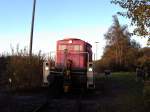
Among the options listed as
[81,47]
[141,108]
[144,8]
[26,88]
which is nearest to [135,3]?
[144,8]

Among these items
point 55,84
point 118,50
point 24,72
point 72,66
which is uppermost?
point 118,50

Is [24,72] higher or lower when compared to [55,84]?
higher

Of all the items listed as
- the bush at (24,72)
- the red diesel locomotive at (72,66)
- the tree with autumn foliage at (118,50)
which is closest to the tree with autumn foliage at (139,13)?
the red diesel locomotive at (72,66)

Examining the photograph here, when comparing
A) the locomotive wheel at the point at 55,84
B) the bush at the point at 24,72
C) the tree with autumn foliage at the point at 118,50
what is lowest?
the locomotive wheel at the point at 55,84

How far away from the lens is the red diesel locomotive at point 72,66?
24.9 m

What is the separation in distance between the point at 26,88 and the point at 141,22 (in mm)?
15466

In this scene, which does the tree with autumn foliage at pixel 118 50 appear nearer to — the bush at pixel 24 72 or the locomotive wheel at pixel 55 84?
the bush at pixel 24 72

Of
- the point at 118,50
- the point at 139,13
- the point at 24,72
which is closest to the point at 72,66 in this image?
the point at 24,72

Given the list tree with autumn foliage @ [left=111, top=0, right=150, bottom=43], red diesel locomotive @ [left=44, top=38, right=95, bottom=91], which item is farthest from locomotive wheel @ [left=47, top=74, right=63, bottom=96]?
tree with autumn foliage @ [left=111, top=0, right=150, bottom=43]

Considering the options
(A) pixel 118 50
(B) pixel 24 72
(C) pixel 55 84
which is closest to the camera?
(C) pixel 55 84

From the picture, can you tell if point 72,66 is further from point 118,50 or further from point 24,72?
point 118,50

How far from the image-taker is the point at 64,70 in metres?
25.7

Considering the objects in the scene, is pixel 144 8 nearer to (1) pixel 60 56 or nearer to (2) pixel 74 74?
(2) pixel 74 74

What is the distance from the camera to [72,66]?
26.9 meters
